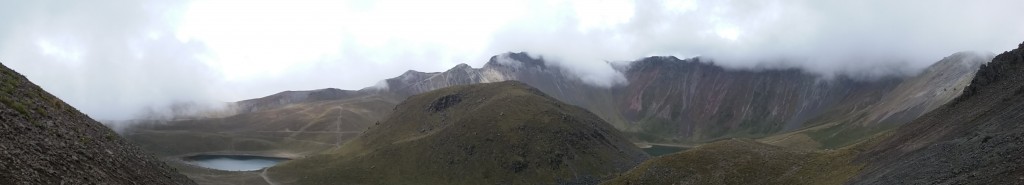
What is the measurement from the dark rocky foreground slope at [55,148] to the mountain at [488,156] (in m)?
103

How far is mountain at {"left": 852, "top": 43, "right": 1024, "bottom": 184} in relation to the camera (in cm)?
5119

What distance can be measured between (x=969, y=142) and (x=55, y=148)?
7865 cm

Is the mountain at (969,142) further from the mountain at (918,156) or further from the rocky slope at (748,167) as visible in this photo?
the rocky slope at (748,167)

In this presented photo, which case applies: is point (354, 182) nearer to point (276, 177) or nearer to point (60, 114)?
point (276, 177)

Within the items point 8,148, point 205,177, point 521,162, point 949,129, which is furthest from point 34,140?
point 521,162

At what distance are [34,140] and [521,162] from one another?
423ft

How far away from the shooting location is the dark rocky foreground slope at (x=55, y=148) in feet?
117

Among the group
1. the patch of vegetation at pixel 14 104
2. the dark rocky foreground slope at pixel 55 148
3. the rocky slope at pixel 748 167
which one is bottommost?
the rocky slope at pixel 748 167

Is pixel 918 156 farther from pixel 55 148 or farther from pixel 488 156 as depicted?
pixel 488 156

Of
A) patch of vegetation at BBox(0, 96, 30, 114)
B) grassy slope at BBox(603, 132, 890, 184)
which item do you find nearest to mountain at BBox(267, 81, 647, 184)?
grassy slope at BBox(603, 132, 890, 184)

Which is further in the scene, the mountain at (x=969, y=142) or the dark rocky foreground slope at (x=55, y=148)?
the mountain at (x=969, y=142)

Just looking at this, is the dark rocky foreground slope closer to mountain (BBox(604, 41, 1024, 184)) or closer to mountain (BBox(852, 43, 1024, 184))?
mountain (BBox(852, 43, 1024, 184))

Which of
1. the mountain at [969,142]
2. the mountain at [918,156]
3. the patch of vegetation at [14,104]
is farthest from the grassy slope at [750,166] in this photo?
the patch of vegetation at [14,104]

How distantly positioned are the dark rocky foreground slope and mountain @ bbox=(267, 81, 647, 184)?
103m
